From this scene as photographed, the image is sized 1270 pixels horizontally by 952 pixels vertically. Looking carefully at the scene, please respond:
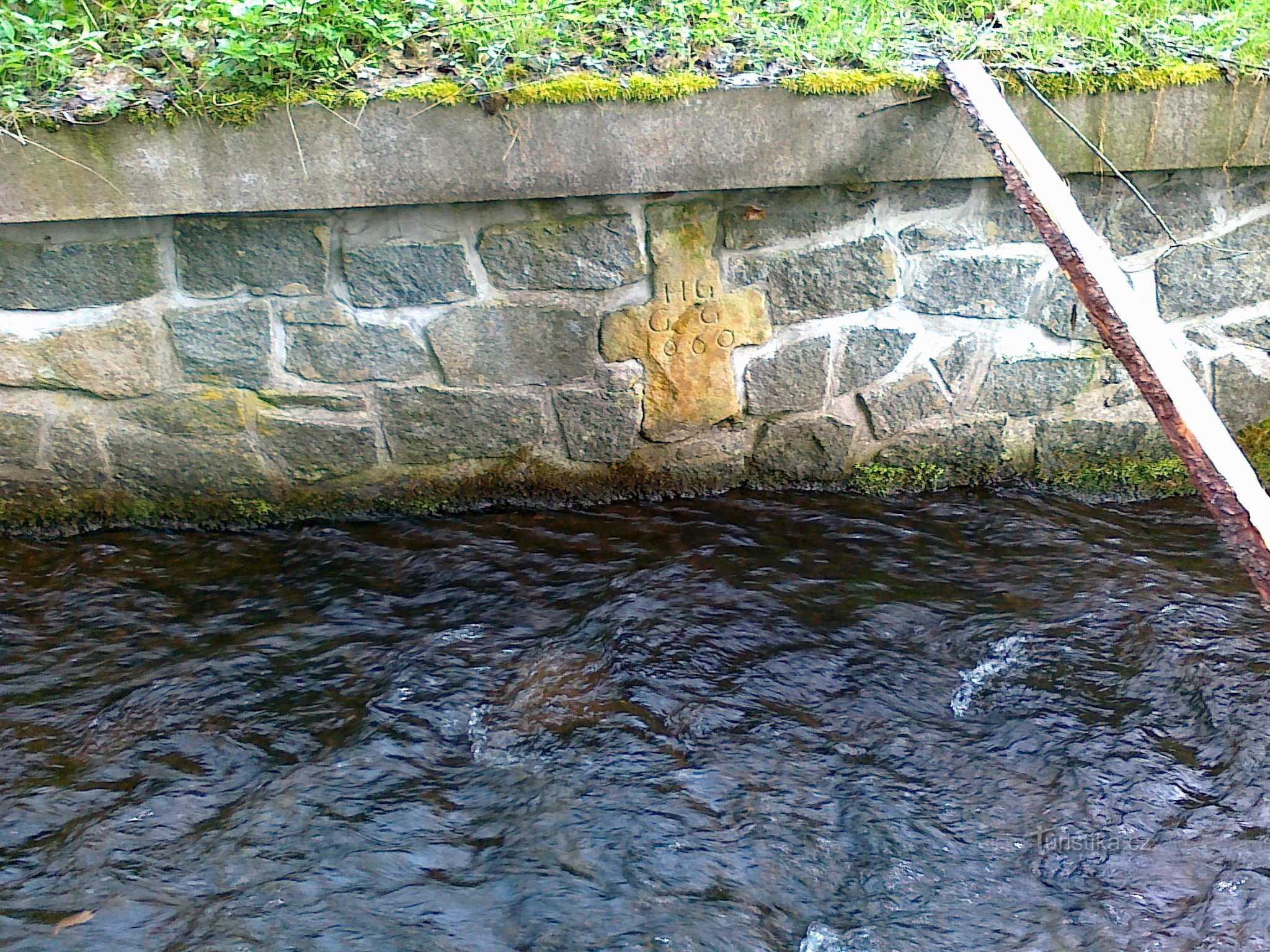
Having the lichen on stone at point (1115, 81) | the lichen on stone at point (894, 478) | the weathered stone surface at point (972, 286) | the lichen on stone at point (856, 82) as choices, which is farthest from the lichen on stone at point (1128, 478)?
the lichen on stone at point (856, 82)

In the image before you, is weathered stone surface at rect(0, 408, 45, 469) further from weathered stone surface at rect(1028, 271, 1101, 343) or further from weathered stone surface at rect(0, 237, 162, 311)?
weathered stone surface at rect(1028, 271, 1101, 343)

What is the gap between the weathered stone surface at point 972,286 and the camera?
2.72 m

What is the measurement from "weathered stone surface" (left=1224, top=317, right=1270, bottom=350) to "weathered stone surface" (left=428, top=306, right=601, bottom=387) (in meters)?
1.76

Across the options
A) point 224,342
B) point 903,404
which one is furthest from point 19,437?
point 903,404

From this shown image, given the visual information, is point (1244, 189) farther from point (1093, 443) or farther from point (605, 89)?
point (605, 89)

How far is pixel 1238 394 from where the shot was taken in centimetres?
299

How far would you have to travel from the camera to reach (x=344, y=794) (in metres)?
1.96

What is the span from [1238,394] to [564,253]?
209 centimetres

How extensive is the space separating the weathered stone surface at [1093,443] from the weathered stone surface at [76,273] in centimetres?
254

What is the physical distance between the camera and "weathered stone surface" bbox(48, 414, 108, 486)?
2.60m

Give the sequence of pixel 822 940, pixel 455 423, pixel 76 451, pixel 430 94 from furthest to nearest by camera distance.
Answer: pixel 455 423 < pixel 76 451 < pixel 430 94 < pixel 822 940

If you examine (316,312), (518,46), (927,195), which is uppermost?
(518,46)

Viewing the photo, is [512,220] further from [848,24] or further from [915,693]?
[915,693]

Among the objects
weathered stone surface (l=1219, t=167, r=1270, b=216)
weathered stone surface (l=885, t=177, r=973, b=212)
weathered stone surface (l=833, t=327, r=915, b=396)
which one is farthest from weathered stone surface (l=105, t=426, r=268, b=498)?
weathered stone surface (l=1219, t=167, r=1270, b=216)
